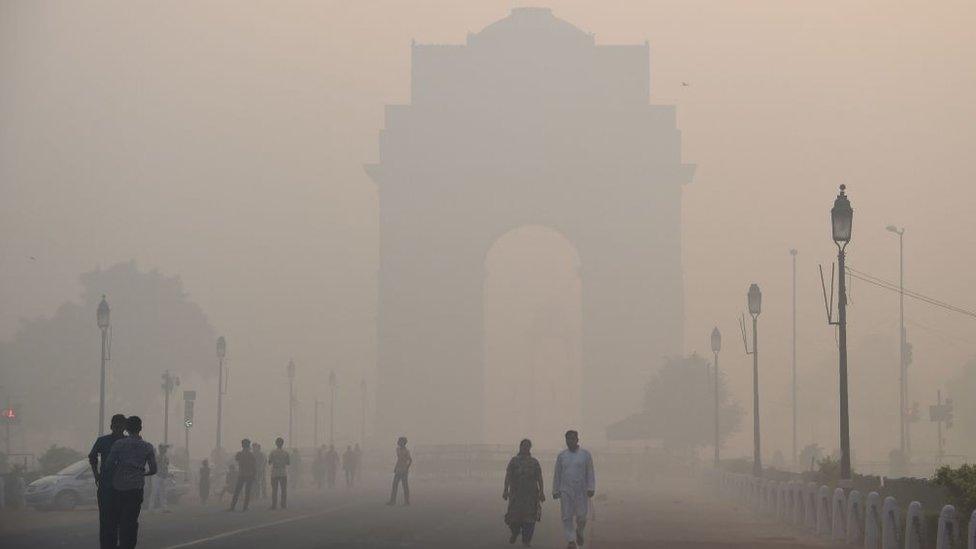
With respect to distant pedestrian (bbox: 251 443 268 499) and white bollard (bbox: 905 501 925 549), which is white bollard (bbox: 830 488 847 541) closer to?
white bollard (bbox: 905 501 925 549)

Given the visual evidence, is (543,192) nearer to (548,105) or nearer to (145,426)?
(548,105)

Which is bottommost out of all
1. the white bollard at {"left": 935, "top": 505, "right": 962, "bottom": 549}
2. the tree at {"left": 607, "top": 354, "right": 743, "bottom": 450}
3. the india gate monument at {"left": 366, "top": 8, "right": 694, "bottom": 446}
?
the white bollard at {"left": 935, "top": 505, "right": 962, "bottom": 549}

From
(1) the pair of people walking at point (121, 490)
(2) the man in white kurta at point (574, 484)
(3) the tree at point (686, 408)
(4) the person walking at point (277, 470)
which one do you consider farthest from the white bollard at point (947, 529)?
(3) the tree at point (686, 408)

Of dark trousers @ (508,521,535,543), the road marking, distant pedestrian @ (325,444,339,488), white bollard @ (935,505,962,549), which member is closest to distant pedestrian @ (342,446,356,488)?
distant pedestrian @ (325,444,339,488)

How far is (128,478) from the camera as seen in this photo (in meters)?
17.9

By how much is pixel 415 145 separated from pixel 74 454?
60886 millimetres

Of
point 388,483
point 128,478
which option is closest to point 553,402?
point 388,483

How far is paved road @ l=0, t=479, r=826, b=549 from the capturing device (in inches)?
942

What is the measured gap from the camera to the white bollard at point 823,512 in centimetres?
2682

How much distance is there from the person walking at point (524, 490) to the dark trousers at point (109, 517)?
6.52 meters

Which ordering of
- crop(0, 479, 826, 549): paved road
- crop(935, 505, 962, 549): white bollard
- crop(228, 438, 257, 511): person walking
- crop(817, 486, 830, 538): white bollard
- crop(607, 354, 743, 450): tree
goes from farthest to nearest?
crop(607, 354, 743, 450): tree
crop(228, 438, 257, 511): person walking
crop(817, 486, 830, 538): white bollard
crop(0, 479, 826, 549): paved road
crop(935, 505, 962, 549): white bollard

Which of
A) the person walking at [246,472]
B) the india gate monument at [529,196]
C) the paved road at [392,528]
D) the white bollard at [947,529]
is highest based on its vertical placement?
the india gate monument at [529,196]

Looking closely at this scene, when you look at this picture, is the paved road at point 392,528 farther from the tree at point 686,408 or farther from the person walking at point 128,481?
the tree at point 686,408

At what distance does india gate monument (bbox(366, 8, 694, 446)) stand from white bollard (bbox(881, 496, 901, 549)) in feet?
279
